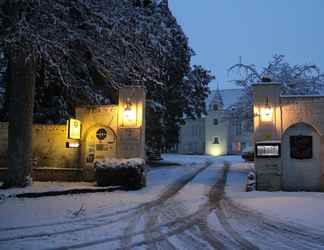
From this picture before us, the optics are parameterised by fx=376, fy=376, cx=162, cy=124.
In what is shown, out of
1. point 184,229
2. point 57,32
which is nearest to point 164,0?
point 57,32

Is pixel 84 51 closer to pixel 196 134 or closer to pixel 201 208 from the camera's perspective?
pixel 201 208

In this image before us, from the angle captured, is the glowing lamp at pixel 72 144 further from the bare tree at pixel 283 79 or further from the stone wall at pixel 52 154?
the bare tree at pixel 283 79

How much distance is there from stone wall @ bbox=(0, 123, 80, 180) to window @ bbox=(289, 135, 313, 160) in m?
7.80

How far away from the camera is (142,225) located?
698 cm

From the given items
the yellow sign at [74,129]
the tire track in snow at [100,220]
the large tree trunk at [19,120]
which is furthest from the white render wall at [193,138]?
the large tree trunk at [19,120]

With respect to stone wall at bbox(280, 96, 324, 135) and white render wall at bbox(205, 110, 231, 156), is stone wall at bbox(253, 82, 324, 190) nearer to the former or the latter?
stone wall at bbox(280, 96, 324, 135)

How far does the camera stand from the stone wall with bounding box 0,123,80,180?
556 inches

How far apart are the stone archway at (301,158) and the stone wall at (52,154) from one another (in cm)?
757

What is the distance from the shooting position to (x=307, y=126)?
12711mm

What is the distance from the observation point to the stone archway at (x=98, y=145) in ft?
46.1

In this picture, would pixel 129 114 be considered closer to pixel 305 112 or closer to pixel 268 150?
pixel 268 150

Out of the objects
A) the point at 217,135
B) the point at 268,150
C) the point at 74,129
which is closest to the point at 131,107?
the point at 74,129

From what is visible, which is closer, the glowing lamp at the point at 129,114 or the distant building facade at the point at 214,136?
the glowing lamp at the point at 129,114

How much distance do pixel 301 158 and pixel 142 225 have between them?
7.64 meters
